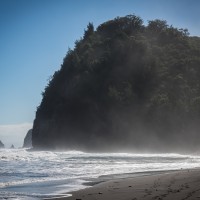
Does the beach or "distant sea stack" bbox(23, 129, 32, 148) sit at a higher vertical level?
"distant sea stack" bbox(23, 129, 32, 148)

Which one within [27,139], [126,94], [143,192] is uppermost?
[126,94]

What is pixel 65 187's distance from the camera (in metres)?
15.1

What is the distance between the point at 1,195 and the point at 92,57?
79511 millimetres

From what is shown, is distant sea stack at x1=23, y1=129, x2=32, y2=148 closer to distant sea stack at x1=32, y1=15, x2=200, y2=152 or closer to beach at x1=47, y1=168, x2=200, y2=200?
distant sea stack at x1=32, y1=15, x2=200, y2=152

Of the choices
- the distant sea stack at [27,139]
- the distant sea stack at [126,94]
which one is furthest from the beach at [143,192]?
the distant sea stack at [27,139]

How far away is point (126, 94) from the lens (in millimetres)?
80125

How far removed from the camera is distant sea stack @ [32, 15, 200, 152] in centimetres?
7312

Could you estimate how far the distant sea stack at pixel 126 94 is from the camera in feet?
240

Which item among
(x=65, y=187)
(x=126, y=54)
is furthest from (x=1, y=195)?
(x=126, y=54)

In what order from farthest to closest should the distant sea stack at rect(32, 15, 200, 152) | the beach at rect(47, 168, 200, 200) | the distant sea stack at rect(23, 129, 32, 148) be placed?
the distant sea stack at rect(23, 129, 32, 148) < the distant sea stack at rect(32, 15, 200, 152) < the beach at rect(47, 168, 200, 200)

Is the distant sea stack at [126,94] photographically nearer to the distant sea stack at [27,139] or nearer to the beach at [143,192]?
the beach at [143,192]

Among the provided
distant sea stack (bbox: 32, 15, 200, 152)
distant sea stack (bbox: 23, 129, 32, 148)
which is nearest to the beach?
distant sea stack (bbox: 32, 15, 200, 152)

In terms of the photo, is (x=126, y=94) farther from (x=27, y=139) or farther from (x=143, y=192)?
(x=27, y=139)

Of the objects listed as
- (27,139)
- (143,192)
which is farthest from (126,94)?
(27,139)
